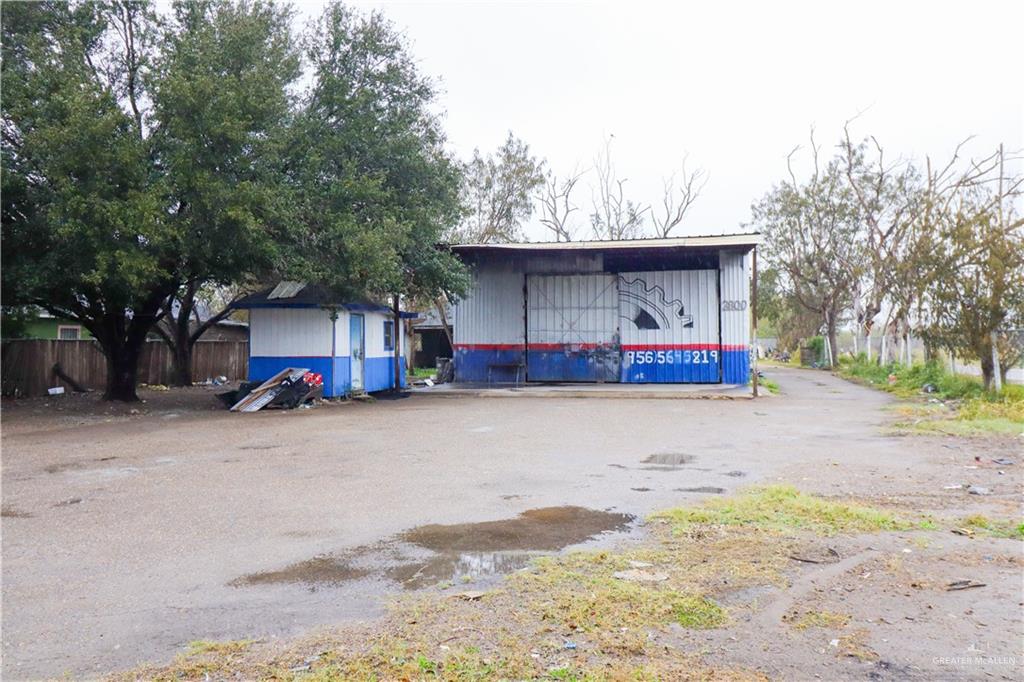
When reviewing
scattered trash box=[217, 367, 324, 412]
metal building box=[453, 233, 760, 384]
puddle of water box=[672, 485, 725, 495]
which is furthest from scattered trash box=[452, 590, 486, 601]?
metal building box=[453, 233, 760, 384]

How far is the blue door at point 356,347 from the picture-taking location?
808 inches

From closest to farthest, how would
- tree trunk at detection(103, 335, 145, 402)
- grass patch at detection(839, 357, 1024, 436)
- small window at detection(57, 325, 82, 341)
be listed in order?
grass patch at detection(839, 357, 1024, 436)
tree trunk at detection(103, 335, 145, 402)
small window at detection(57, 325, 82, 341)

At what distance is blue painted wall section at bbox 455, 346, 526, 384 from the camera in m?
25.0

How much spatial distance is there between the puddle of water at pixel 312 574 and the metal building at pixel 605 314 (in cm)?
1789

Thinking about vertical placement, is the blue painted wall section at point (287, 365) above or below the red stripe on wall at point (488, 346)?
below

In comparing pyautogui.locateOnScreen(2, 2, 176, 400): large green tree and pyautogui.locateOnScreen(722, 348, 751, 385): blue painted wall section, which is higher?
pyautogui.locateOnScreen(2, 2, 176, 400): large green tree

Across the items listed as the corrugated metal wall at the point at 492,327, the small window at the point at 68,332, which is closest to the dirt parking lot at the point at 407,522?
the corrugated metal wall at the point at 492,327

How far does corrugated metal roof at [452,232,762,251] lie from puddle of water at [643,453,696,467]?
1236 centimetres

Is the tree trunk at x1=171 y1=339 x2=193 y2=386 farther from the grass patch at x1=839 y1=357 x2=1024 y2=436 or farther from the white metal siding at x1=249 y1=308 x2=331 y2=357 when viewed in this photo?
the grass patch at x1=839 y1=357 x2=1024 y2=436

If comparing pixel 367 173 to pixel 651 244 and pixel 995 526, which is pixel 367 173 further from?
pixel 995 526

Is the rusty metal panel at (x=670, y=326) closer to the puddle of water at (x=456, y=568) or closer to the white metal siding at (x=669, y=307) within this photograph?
the white metal siding at (x=669, y=307)

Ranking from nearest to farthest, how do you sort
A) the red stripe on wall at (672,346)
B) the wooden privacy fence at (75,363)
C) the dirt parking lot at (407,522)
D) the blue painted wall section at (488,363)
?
the dirt parking lot at (407,522) → the wooden privacy fence at (75,363) → the red stripe on wall at (672,346) → the blue painted wall section at (488,363)

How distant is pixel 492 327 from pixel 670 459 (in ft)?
52.0

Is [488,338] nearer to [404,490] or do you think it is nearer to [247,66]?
→ [247,66]
